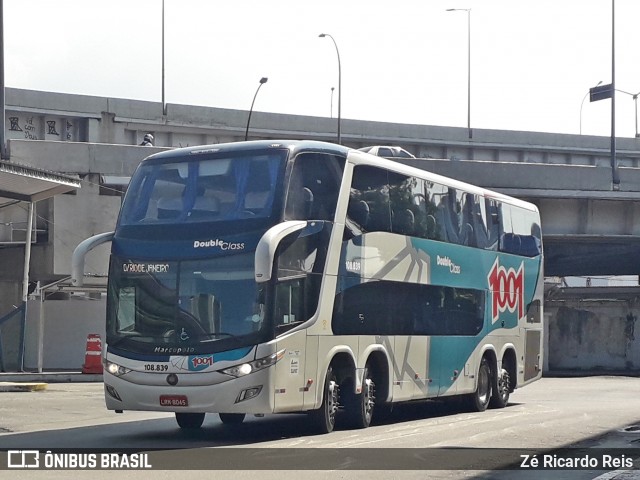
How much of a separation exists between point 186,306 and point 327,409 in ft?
9.00

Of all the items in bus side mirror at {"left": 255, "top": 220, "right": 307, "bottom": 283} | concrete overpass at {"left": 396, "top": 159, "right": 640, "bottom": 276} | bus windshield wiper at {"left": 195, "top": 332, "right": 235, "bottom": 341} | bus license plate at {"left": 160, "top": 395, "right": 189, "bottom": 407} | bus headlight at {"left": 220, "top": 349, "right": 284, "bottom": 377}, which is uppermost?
concrete overpass at {"left": 396, "top": 159, "right": 640, "bottom": 276}

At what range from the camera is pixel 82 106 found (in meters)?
61.3

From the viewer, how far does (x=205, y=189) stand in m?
16.6

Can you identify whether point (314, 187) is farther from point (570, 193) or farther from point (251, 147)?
point (570, 193)

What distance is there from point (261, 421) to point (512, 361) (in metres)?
7.24

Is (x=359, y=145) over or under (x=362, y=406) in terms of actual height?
over

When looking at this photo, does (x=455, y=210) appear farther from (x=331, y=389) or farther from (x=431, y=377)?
(x=331, y=389)

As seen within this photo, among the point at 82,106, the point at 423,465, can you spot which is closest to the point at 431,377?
the point at 423,465

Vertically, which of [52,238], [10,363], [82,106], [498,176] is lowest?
[10,363]

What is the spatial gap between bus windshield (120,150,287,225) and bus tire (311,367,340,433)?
2.86 meters

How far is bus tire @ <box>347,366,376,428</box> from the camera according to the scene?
17.9m

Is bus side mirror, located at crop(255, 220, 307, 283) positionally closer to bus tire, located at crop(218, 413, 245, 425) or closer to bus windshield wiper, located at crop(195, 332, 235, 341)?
bus windshield wiper, located at crop(195, 332, 235, 341)

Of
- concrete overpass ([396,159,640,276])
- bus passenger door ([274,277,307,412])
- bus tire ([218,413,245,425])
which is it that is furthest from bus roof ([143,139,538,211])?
concrete overpass ([396,159,640,276])

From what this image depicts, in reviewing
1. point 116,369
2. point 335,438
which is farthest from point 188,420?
point 335,438
